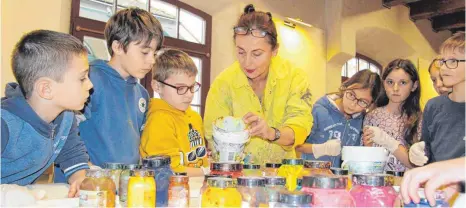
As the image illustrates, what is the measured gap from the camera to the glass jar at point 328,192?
689 millimetres

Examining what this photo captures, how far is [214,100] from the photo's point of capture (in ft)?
5.36

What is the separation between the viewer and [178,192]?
2.63ft

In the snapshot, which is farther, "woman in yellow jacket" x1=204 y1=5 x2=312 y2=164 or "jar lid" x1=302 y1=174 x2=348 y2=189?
"woman in yellow jacket" x1=204 y1=5 x2=312 y2=164

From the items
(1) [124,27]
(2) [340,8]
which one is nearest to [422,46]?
(2) [340,8]

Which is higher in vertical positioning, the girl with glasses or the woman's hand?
the girl with glasses

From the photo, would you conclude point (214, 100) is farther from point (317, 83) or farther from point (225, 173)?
point (317, 83)

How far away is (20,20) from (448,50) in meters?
2.02

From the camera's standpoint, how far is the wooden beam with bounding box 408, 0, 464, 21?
472 centimetres

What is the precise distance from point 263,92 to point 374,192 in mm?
965

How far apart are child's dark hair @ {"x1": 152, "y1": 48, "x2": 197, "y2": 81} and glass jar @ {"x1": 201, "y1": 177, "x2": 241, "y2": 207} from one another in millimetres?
928

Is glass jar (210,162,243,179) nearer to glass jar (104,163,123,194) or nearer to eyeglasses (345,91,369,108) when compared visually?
glass jar (104,163,123,194)

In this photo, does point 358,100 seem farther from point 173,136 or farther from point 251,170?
point 251,170

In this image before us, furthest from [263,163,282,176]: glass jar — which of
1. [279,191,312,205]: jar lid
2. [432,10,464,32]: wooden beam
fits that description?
[432,10,464,32]: wooden beam

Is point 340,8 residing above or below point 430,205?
above
